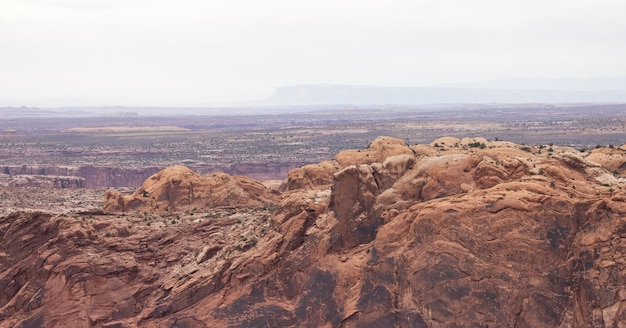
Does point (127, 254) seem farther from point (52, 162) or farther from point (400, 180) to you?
point (52, 162)

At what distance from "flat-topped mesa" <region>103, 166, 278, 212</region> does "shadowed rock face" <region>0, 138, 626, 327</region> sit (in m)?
3.10

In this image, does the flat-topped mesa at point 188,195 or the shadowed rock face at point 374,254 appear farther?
the flat-topped mesa at point 188,195

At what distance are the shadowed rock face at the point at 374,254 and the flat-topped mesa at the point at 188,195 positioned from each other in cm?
310

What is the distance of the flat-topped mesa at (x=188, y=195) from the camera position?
46.8 meters

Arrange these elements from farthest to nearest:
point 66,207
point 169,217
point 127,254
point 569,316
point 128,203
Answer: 1. point 66,207
2. point 128,203
3. point 169,217
4. point 127,254
5. point 569,316

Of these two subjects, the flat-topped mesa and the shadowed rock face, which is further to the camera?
the flat-topped mesa

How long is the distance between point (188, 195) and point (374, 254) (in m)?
17.5

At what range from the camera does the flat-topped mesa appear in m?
46.8

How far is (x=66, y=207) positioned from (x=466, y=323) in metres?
48.9

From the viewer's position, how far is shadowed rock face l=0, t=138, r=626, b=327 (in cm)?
2933

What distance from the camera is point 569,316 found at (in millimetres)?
28672

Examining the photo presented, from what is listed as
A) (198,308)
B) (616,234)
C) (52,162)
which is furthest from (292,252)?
(52,162)

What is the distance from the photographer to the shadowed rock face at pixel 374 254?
96.2 ft

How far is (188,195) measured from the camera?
4716cm
